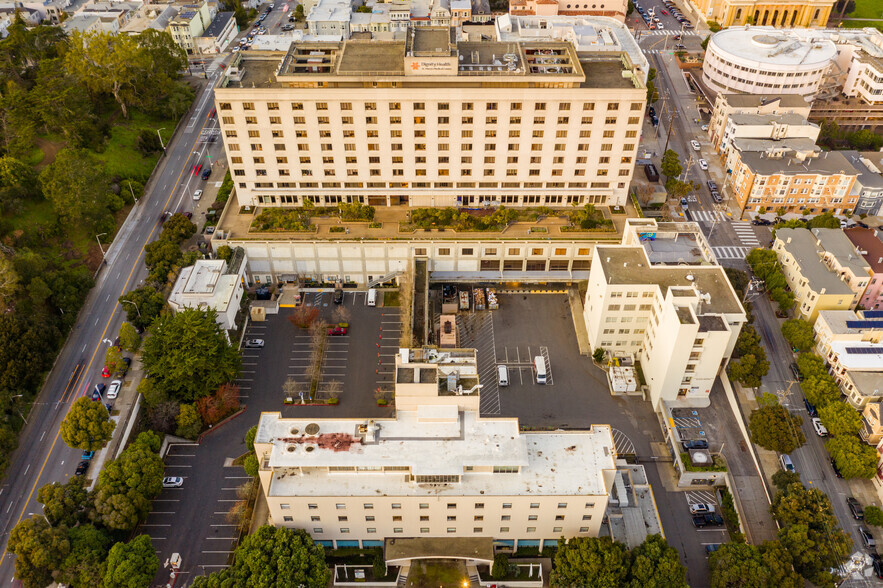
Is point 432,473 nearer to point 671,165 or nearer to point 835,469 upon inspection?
point 835,469

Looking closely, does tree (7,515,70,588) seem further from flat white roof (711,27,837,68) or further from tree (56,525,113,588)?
flat white roof (711,27,837,68)

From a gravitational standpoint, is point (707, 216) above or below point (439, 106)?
above

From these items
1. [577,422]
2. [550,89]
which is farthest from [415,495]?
[550,89]

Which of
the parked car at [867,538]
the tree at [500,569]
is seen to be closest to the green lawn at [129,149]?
the tree at [500,569]

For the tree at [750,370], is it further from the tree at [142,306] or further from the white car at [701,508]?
the tree at [142,306]

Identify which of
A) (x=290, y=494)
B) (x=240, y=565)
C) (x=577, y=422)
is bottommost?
(x=240, y=565)

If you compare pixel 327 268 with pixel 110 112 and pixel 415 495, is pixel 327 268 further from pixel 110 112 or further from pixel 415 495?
Result: pixel 110 112

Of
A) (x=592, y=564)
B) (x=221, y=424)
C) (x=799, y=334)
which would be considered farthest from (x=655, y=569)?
(x=221, y=424)
